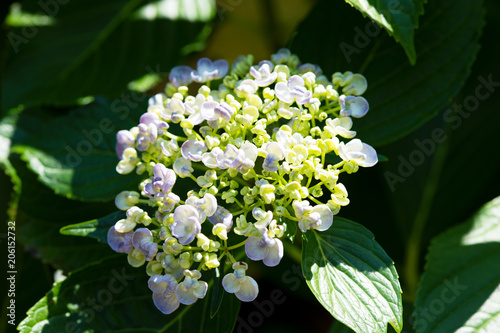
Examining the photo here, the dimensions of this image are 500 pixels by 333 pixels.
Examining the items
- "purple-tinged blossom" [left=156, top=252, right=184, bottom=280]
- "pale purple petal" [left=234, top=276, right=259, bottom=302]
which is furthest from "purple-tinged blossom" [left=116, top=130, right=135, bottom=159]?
"pale purple petal" [left=234, top=276, right=259, bottom=302]

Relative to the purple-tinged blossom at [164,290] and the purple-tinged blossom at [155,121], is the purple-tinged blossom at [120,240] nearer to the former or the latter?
the purple-tinged blossom at [164,290]

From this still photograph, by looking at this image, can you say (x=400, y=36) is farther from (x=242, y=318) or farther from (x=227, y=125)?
(x=242, y=318)

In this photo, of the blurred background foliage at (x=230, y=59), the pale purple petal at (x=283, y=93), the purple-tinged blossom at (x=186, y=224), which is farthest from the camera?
the blurred background foliage at (x=230, y=59)

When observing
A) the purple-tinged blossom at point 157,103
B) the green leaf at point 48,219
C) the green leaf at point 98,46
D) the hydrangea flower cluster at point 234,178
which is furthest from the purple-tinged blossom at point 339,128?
the green leaf at point 98,46

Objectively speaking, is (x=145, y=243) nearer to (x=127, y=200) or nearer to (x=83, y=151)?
(x=127, y=200)

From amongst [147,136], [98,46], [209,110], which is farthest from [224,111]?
[98,46]

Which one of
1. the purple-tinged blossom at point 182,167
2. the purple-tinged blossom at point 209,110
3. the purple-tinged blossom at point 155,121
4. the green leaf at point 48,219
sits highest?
the purple-tinged blossom at point 209,110
